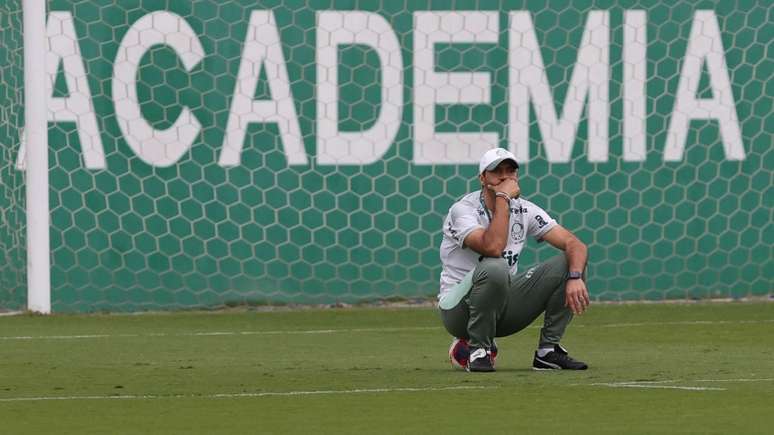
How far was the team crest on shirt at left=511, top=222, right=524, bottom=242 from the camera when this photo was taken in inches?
301

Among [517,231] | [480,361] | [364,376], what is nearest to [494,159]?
[517,231]

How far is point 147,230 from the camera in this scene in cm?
1115

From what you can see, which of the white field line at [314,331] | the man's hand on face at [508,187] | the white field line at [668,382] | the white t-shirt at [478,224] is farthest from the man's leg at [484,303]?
the white field line at [314,331]

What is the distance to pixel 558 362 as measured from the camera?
24.5 ft

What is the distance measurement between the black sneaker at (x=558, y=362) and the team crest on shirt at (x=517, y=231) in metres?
0.51

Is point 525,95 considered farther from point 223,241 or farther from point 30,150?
point 30,150

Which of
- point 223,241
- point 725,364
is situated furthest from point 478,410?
point 223,241

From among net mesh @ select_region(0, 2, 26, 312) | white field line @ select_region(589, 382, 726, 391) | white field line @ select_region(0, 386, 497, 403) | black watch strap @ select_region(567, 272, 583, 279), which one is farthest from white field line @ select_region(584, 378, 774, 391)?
net mesh @ select_region(0, 2, 26, 312)

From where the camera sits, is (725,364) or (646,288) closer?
(725,364)

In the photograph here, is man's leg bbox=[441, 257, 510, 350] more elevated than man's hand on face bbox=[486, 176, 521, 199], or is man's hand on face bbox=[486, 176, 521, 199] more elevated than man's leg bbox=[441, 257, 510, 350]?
man's hand on face bbox=[486, 176, 521, 199]

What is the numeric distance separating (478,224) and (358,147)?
3.90 m

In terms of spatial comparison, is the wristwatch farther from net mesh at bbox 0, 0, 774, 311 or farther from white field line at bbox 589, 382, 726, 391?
net mesh at bbox 0, 0, 774, 311

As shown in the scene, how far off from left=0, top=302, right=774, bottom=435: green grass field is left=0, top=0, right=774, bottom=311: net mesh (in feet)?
1.29

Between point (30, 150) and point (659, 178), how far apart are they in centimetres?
405
